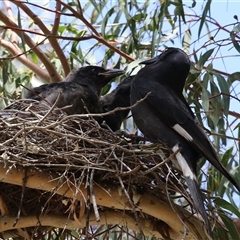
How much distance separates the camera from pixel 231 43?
15.1ft

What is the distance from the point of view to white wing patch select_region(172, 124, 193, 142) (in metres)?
3.80

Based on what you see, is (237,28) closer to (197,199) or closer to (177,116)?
(177,116)

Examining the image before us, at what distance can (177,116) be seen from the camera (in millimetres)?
3883

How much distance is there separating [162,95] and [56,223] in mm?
902

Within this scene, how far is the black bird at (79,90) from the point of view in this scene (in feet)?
13.9

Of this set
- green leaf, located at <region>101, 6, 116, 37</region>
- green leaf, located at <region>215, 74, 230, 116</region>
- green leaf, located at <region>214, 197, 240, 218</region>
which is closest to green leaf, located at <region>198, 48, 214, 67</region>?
green leaf, located at <region>215, 74, 230, 116</region>

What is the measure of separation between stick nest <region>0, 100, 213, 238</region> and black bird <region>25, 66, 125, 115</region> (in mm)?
475

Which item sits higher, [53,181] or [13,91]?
[13,91]

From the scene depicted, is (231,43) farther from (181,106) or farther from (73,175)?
(73,175)

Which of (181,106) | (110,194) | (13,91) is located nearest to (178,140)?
(181,106)

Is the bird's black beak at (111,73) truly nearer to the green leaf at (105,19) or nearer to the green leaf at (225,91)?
the green leaf at (105,19)

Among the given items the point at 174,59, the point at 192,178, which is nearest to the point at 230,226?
the point at 192,178

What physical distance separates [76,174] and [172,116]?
2.19ft

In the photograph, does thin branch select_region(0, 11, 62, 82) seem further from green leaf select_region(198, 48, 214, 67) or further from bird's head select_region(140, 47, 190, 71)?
green leaf select_region(198, 48, 214, 67)
